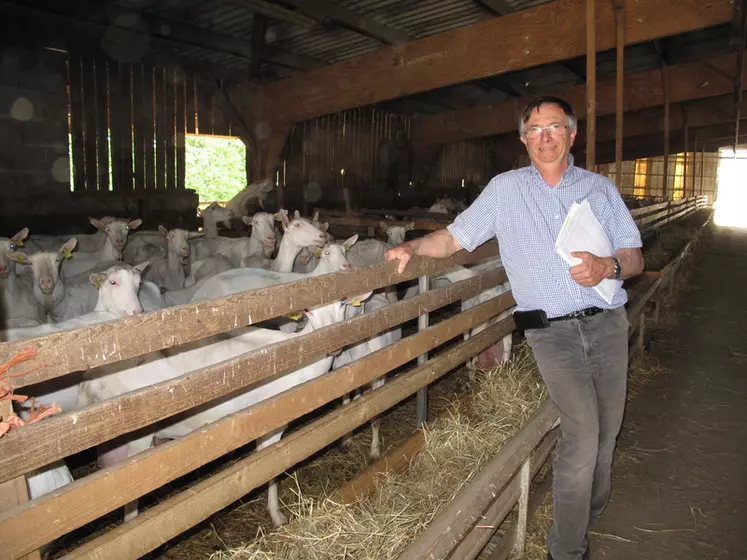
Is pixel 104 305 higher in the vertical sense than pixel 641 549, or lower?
higher

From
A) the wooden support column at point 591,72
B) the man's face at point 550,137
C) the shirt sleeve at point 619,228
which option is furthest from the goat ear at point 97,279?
the wooden support column at point 591,72

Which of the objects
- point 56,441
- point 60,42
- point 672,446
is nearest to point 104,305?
point 56,441

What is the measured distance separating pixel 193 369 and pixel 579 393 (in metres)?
2.28

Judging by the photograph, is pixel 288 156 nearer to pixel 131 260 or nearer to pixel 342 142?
pixel 342 142

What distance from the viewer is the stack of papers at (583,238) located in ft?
9.21

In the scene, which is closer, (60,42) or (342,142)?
(60,42)

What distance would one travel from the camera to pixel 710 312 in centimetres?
966

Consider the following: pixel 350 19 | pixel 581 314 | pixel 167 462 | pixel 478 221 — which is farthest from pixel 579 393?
pixel 350 19

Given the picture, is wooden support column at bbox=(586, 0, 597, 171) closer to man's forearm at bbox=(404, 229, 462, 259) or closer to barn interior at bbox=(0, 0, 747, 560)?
barn interior at bbox=(0, 0, 747, 560)

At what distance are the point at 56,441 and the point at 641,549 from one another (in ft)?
10.5

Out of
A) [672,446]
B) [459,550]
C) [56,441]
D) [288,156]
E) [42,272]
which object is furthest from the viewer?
[288,156]

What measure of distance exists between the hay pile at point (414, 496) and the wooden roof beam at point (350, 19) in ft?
18.6

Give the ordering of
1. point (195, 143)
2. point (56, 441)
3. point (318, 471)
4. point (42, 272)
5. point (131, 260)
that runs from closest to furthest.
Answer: point (56, 441) < point (318, 471) < point (42, 272) < point (131, 260) < point (195, 143)

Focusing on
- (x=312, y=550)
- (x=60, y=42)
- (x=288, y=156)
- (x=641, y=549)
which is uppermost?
(x=60, y=42)
